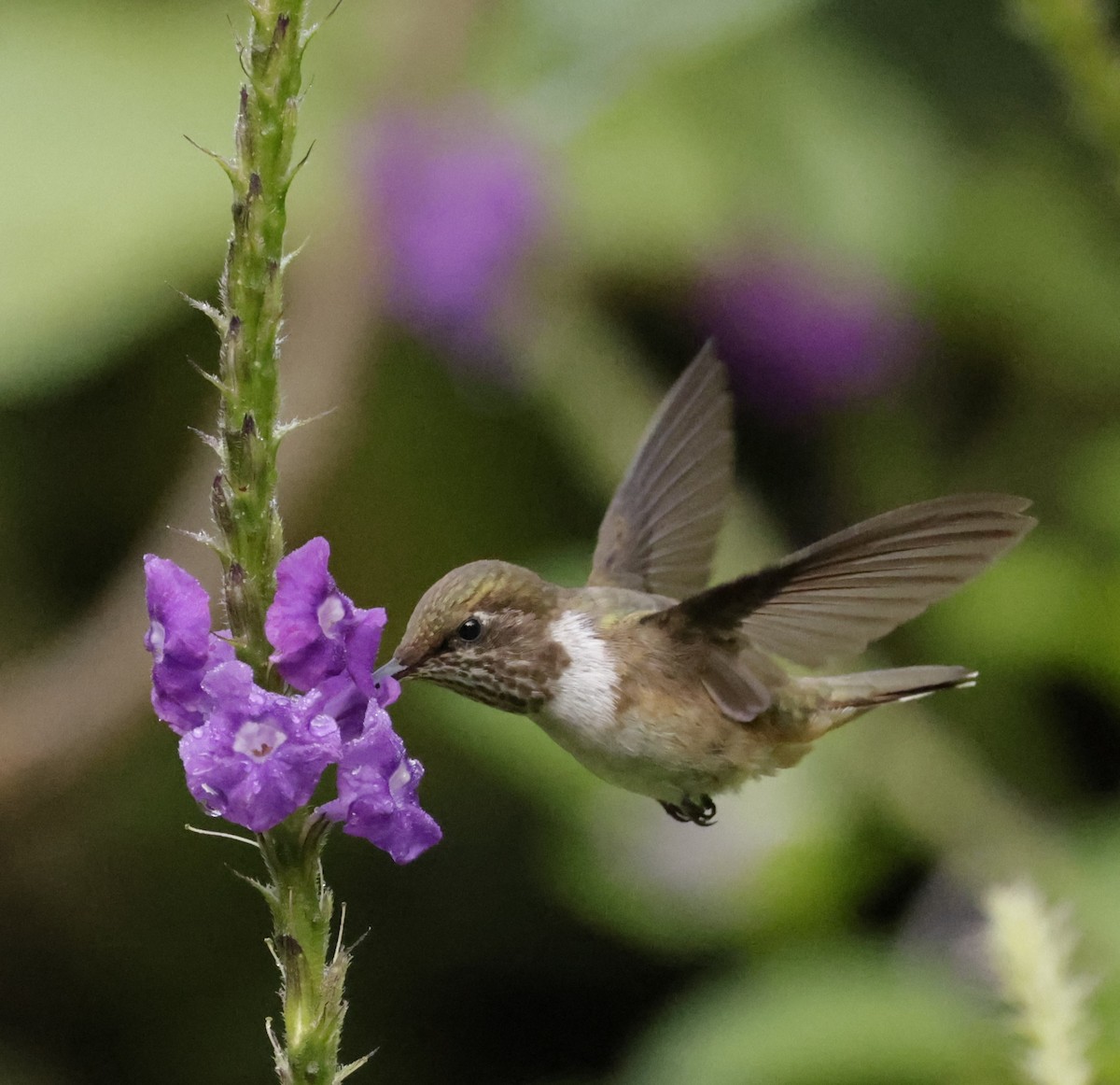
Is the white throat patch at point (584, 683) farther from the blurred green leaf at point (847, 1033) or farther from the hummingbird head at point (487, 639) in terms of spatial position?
the blurred green leaf at point (847, 1033)

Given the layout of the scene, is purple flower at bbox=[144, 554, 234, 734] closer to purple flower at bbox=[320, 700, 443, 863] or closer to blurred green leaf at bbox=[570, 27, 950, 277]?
purple flower at bbox=[320, 700, 443, 863]

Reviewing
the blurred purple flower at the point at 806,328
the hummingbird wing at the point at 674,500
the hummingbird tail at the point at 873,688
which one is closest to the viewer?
the hummingbird tail at the point at 873,688

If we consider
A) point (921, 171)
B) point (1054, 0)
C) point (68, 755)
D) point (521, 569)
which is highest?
point (921, 171)

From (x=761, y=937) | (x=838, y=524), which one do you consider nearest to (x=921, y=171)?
(x=838, y=524)

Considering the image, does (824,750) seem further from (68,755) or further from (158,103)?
(158,103)

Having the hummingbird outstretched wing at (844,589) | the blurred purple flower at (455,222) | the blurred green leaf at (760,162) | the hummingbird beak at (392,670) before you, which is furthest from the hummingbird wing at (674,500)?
the blurred green leaf at (760,162)

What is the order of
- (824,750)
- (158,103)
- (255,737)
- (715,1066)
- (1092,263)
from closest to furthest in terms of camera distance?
(255,737), (715,1066), (824,750), (1092,263), (158,103)

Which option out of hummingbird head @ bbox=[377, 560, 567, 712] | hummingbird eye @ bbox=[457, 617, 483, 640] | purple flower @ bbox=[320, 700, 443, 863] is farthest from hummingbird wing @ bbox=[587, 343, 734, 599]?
purple flower @ bbox=[320, 700, 443, 863]
